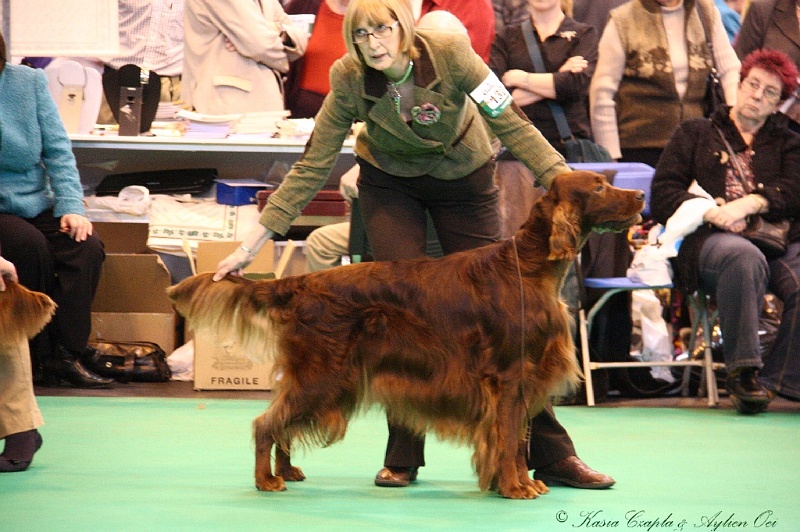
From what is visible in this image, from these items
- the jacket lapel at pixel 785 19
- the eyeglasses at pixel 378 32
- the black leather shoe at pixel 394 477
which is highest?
the jacket lapel at pixel 785 19

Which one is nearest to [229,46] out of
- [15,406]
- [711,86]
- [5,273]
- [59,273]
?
[59,273]

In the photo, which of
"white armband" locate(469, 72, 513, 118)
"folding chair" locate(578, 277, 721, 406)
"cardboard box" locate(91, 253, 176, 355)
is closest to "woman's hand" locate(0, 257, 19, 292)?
"white armband" locate(469, 72, 513, 118)

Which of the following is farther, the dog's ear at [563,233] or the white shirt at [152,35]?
the white shirt at [152,35]

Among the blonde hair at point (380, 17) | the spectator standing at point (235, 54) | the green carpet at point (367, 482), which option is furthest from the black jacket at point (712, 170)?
the blonde hair at point (380, 17)

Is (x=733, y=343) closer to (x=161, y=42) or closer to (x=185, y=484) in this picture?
(x=185, y=484)

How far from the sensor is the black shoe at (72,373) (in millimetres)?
5582

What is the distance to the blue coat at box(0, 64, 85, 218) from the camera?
5.24m

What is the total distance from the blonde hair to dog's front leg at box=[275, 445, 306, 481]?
123cm

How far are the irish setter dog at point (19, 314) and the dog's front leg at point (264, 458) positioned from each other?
0.76 meters

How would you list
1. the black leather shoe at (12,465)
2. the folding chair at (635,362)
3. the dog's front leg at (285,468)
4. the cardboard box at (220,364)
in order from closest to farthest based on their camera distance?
the dog's front leg at (285,468) → the black leather shoe at (12,465) → the folding chair at (635,362) → the cardboard box at (220,364)

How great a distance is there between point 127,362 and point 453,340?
116 inches

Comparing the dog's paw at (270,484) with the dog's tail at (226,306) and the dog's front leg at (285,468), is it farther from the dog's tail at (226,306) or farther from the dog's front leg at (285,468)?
the dog's tail at (226,306)

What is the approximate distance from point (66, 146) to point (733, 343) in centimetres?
312

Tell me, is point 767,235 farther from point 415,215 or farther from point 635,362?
point 415,215
